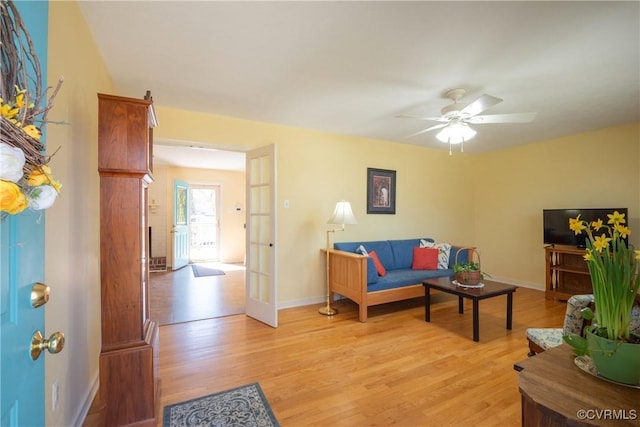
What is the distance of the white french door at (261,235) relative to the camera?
316 centimetres

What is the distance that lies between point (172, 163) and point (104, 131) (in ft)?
17.8

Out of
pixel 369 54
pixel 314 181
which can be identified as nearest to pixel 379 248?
pixel 314 181

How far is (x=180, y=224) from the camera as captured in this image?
6.76 meters

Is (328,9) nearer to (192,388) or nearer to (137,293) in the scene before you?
(137,293)

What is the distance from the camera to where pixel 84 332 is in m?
1.81

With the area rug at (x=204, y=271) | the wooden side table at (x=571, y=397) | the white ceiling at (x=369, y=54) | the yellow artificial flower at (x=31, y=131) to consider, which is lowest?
the area rug at (x=204, y=271)

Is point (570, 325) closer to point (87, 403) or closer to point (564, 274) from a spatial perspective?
point (87, 403)

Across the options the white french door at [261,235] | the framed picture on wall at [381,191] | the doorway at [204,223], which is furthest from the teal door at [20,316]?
the doorway at [204,223]

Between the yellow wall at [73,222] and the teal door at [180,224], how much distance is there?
15.5 ft

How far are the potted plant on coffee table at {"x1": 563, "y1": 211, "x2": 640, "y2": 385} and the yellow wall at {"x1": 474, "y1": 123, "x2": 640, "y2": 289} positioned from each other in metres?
4.15

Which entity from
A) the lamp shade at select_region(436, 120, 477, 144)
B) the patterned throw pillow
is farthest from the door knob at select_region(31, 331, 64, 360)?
the patterned throw pillow

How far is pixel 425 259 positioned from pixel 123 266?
3684mm

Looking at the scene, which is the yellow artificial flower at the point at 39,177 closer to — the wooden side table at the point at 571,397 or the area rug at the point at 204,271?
the wooden side table at the point at 571,397

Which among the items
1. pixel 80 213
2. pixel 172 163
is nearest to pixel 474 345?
pixel 80 213
